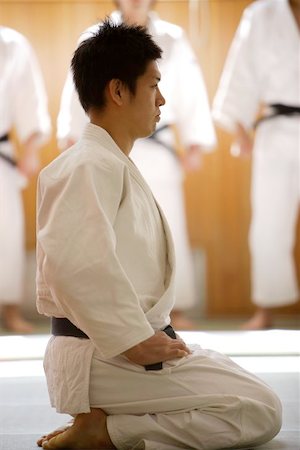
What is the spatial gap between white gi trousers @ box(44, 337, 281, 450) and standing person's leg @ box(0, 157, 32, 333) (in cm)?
Result: 251

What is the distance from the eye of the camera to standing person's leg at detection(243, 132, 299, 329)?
470 centimetres

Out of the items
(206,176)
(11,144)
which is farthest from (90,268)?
(206,176)

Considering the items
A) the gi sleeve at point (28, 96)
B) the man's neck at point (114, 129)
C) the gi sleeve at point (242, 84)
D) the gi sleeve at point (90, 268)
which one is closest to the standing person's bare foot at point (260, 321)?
the gi sleeve at point (242, 84)

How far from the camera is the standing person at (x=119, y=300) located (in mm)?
2123

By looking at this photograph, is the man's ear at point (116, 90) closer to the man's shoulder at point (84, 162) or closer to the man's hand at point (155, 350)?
the man's shoulder at point (84, 162)

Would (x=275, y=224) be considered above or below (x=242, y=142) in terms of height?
below

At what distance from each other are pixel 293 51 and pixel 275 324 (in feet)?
4.50

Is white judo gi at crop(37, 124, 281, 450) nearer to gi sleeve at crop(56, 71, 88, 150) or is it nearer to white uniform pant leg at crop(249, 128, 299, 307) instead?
gi sleeve at crop(56, 71, 88, 150)

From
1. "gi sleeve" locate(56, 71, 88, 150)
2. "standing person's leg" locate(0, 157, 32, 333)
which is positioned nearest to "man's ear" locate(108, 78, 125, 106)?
"gi sleeve" locate(56, 71, 88, 150)

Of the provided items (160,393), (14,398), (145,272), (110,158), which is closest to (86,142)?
(110,158)

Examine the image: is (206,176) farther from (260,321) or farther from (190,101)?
(260,321)

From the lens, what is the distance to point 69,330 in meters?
2.30

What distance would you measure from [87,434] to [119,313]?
1.07ft

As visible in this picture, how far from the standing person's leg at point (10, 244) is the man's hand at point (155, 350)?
261 centimetres
